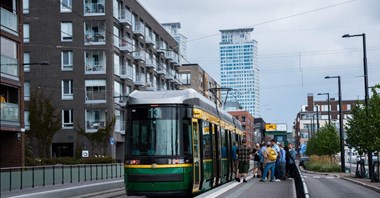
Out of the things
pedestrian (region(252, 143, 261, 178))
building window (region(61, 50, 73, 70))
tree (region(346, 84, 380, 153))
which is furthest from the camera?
A: building window (region(61, 50, 73, 70))

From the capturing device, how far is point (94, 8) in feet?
208

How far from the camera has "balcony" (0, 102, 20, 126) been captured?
3803cm

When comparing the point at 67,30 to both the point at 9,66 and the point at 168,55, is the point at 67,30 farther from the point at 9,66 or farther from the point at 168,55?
the point at 168,55

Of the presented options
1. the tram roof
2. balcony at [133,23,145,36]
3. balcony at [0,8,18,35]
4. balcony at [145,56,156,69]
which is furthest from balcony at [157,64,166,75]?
the tram roof

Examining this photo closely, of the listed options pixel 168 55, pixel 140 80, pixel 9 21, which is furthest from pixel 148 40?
pixel 9 21

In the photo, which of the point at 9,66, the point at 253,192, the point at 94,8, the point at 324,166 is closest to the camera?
the point at 253,192

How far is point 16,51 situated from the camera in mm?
40375

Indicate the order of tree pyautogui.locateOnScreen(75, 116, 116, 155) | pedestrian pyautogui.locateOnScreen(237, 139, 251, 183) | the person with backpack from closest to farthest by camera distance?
the person with backpack → pedestrian pyautogui.locateOnScreen(237, 139, 251, 183) → tree pyautogui.locateOnScreen(75, 116, 116, 155)

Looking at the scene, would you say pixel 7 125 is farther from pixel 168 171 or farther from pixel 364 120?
pixel 168 171

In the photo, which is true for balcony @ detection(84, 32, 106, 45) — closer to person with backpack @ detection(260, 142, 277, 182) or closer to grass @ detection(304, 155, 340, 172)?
grass @ detection(304, 155, 340, 172)

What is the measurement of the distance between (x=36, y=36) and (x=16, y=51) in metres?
22.5

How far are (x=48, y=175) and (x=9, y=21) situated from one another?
12.8m

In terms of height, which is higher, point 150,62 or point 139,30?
point 139,30

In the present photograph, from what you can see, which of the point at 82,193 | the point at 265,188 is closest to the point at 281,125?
the point at 82,193
